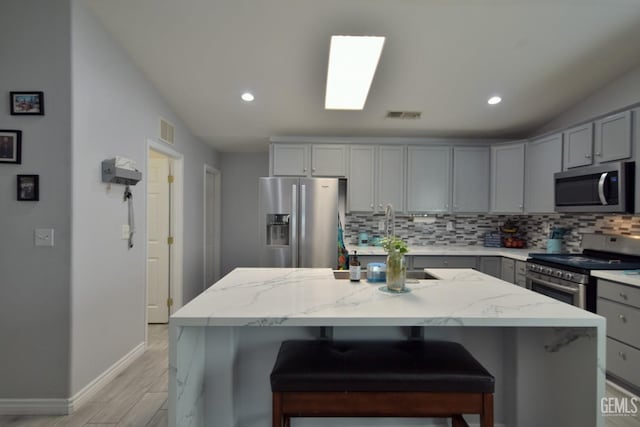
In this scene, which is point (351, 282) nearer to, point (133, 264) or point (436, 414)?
point (436, 414)

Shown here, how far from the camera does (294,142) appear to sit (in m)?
3.99

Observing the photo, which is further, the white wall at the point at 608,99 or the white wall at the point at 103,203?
the white wall at the point at 608,99

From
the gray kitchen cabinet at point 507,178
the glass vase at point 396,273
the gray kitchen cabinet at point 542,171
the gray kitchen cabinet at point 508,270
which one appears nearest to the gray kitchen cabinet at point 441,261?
the gray kitchen cabinet at point 508,270

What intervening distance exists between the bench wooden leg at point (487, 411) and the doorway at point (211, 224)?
3875mm

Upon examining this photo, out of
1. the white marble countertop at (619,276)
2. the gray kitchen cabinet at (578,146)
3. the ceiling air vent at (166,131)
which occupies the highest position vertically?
the ceiling air vent at (166,131)

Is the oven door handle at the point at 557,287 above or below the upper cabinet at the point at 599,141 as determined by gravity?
below

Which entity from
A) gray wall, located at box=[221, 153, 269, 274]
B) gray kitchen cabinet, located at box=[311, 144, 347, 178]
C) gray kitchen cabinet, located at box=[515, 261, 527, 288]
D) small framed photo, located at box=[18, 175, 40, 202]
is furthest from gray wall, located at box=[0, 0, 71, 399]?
gray kitchen cabinet, located at box=[515, 261, 527, 288]

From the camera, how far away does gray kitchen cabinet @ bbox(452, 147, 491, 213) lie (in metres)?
3.98

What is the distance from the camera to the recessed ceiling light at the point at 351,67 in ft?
4.51

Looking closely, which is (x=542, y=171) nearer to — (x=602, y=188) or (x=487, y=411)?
(x=602, y=188)

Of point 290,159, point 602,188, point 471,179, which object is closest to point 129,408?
point 290,159

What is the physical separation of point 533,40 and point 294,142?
2573 millimetres

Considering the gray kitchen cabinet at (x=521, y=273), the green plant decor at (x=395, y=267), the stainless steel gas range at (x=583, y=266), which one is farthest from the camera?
the gray kitchen cabinet at (x=521, y=273)

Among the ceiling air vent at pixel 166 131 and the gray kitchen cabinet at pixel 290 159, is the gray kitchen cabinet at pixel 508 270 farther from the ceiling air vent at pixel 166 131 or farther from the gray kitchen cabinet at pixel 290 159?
the ceiling air vent at pixel 166 131
